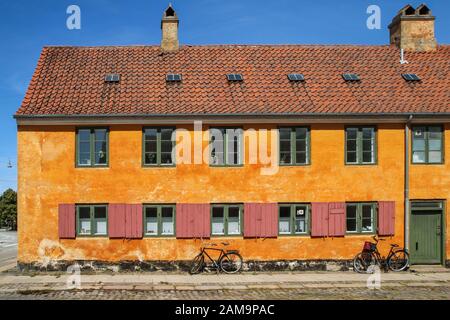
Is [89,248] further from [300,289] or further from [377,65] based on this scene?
[377,65]

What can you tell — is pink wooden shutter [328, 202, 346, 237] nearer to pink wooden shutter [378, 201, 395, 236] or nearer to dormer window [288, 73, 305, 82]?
pink wooden shutter [378, 201, 395, 236]

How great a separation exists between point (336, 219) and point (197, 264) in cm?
511

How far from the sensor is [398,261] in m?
17.1

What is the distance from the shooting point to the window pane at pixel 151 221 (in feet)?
55.3

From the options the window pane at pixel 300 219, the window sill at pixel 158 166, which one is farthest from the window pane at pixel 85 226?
the window pane at pixel 300 219

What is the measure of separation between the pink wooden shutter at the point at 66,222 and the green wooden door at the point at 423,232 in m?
12.0

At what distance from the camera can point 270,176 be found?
1703 centimetres

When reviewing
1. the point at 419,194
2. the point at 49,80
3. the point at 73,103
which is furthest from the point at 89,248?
the point at 419,194

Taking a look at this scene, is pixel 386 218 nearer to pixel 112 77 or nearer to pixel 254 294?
pixel 254 294

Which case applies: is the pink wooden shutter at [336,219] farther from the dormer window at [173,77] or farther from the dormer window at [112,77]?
the dormer window at [112,77]

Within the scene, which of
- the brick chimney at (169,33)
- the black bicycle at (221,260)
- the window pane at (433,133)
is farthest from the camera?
the brick chimney at (169,33)

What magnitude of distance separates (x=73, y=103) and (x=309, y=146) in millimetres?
8473

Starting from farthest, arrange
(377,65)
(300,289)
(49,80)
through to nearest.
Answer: (377,65) → (49,80) → (300,289)

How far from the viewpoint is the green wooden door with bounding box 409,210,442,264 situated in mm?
17409
